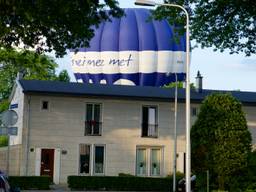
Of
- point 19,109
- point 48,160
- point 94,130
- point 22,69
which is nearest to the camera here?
point 48,160

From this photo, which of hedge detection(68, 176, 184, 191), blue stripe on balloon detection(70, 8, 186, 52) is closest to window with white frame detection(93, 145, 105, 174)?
hedge detection(68, 176, 184, 191)

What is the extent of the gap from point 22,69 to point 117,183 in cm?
1475

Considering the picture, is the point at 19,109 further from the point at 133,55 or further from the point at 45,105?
the point at 133,55

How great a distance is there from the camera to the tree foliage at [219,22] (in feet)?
100

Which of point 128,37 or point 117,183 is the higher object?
point 128,37

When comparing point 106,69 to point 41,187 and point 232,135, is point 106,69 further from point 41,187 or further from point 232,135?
point 232,135

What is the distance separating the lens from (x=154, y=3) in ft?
78.7

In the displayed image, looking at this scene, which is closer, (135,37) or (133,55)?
(133,55)

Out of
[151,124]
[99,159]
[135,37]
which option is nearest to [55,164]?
[99,159]

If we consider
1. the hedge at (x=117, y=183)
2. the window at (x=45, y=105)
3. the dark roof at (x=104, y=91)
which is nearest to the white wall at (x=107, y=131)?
the window at (x=45, y=105)

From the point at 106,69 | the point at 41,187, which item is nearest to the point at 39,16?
the point at 41,187

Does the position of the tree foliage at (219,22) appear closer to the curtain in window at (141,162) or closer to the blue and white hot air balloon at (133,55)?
the curtain in window at (141,162)

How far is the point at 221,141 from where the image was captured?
87.9 ft

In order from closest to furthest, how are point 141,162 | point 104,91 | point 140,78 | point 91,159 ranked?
point 91,159 < point 104,91 < point 141,162 < point 140,78
